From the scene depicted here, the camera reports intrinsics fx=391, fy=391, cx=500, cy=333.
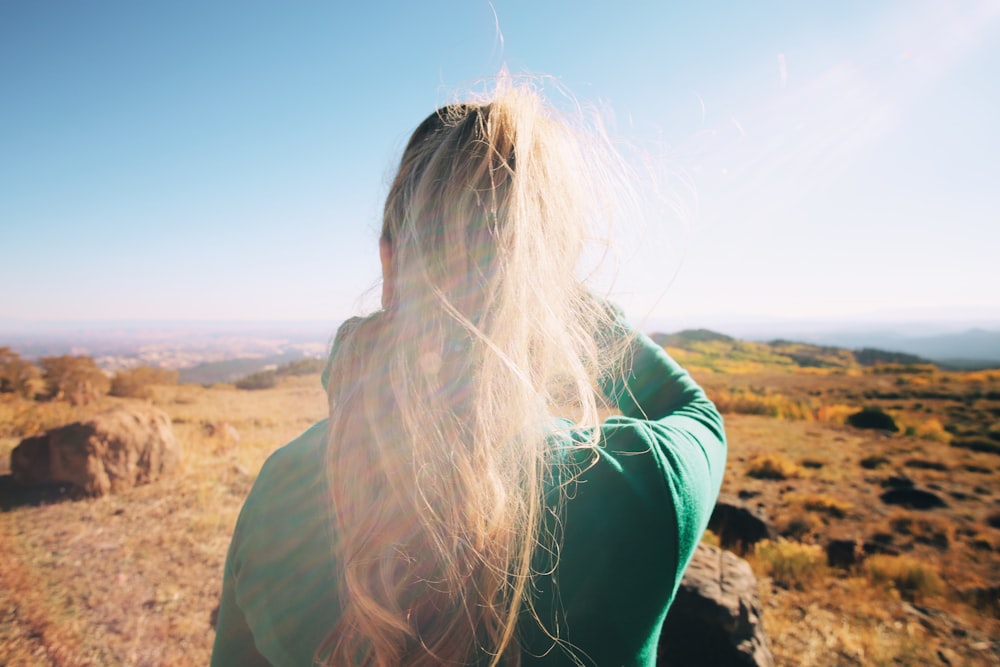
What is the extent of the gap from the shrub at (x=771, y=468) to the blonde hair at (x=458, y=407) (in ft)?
29.0

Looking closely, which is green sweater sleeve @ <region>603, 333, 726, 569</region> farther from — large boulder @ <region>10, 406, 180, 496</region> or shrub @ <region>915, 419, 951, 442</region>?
shrub @ <region>915, 419, 951, 442</region>

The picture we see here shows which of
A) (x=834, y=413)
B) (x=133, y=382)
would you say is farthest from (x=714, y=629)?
(x=133, y=382)

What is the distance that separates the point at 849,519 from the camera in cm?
577

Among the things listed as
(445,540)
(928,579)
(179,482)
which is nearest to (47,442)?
(179,482)

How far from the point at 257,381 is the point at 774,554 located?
78.8 feet

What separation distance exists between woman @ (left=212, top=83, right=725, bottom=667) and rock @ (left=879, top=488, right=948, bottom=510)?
8143 mm

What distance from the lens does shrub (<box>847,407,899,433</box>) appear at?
10172 millimetres

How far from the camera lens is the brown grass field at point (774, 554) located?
9.62 feet

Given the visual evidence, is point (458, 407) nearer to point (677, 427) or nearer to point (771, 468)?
point (677, 427)

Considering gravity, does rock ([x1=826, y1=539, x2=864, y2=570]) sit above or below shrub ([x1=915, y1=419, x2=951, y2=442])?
below

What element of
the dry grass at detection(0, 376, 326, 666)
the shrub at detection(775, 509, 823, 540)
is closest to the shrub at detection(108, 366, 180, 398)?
the dry grass at detection(0, 376, 326, 666)

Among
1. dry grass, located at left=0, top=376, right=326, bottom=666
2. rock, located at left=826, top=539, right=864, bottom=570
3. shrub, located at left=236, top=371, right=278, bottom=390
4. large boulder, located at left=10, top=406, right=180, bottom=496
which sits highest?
large boulder, located at left=10, top=406, right=180, bottom=496

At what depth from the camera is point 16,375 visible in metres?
9.94

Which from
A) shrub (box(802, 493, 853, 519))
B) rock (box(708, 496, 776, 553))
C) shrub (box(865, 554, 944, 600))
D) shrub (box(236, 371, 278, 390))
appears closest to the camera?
shrub (box(865, 554, 944, 600))
